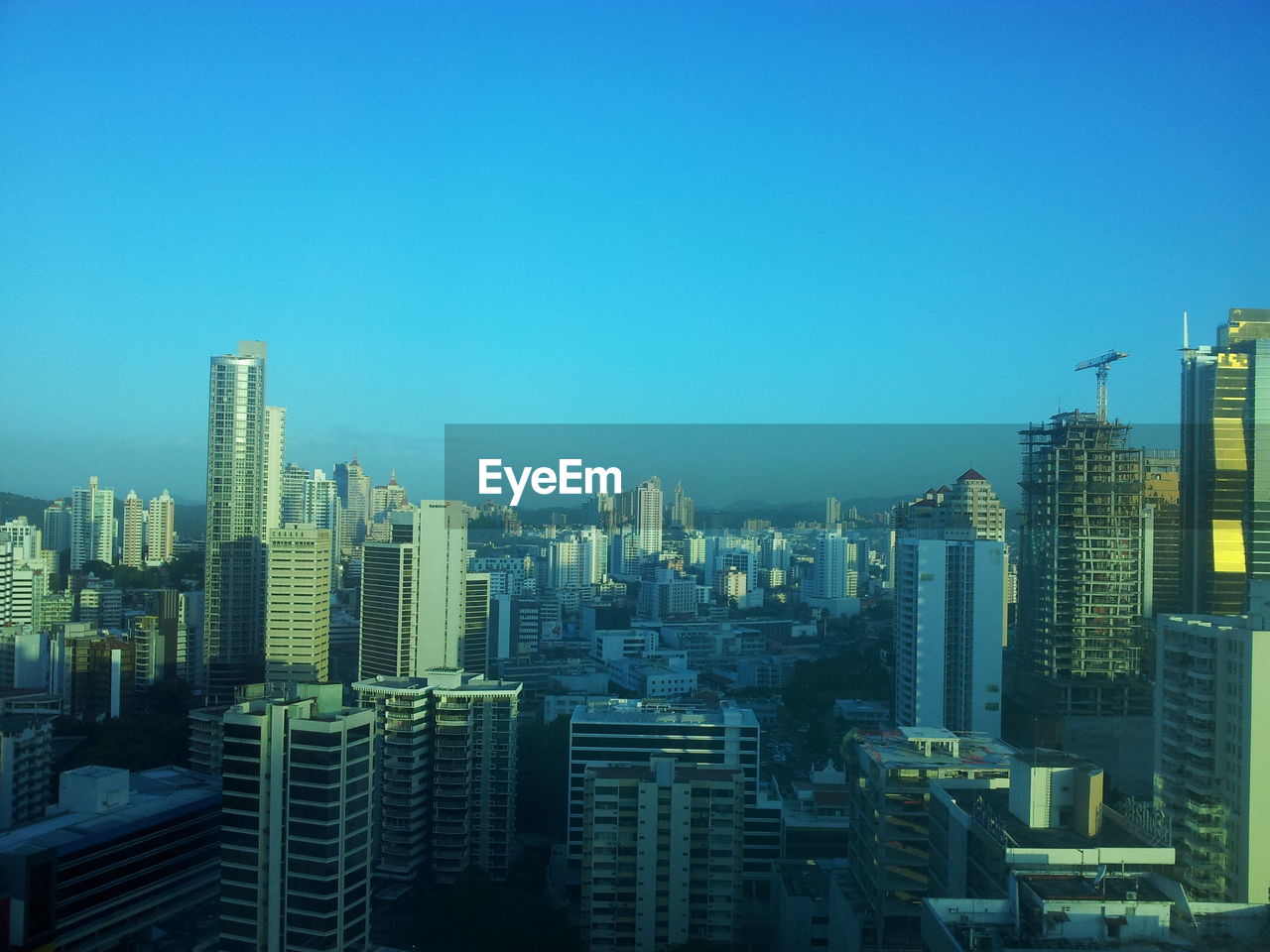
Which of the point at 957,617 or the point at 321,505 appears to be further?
the point at 321,505

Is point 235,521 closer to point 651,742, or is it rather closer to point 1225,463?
point 651,742

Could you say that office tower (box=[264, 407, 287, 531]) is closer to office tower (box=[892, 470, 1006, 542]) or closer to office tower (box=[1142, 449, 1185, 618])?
office tower (box=[892, 470, 1006, 542])

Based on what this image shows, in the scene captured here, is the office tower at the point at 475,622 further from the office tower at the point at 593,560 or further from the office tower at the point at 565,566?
the office tower at the point at 593,560

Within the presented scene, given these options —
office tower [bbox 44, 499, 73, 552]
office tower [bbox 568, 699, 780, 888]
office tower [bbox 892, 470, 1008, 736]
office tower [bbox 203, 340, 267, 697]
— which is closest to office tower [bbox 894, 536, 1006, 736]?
office tower [bbox 892, 470, 1008, 736]

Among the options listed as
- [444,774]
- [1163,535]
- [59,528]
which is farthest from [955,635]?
[59,528]

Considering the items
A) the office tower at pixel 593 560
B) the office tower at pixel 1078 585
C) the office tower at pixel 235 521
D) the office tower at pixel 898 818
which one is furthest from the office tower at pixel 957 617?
the office tower at pixel 235 521

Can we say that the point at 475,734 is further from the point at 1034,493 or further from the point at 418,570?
the point at 1034,493
